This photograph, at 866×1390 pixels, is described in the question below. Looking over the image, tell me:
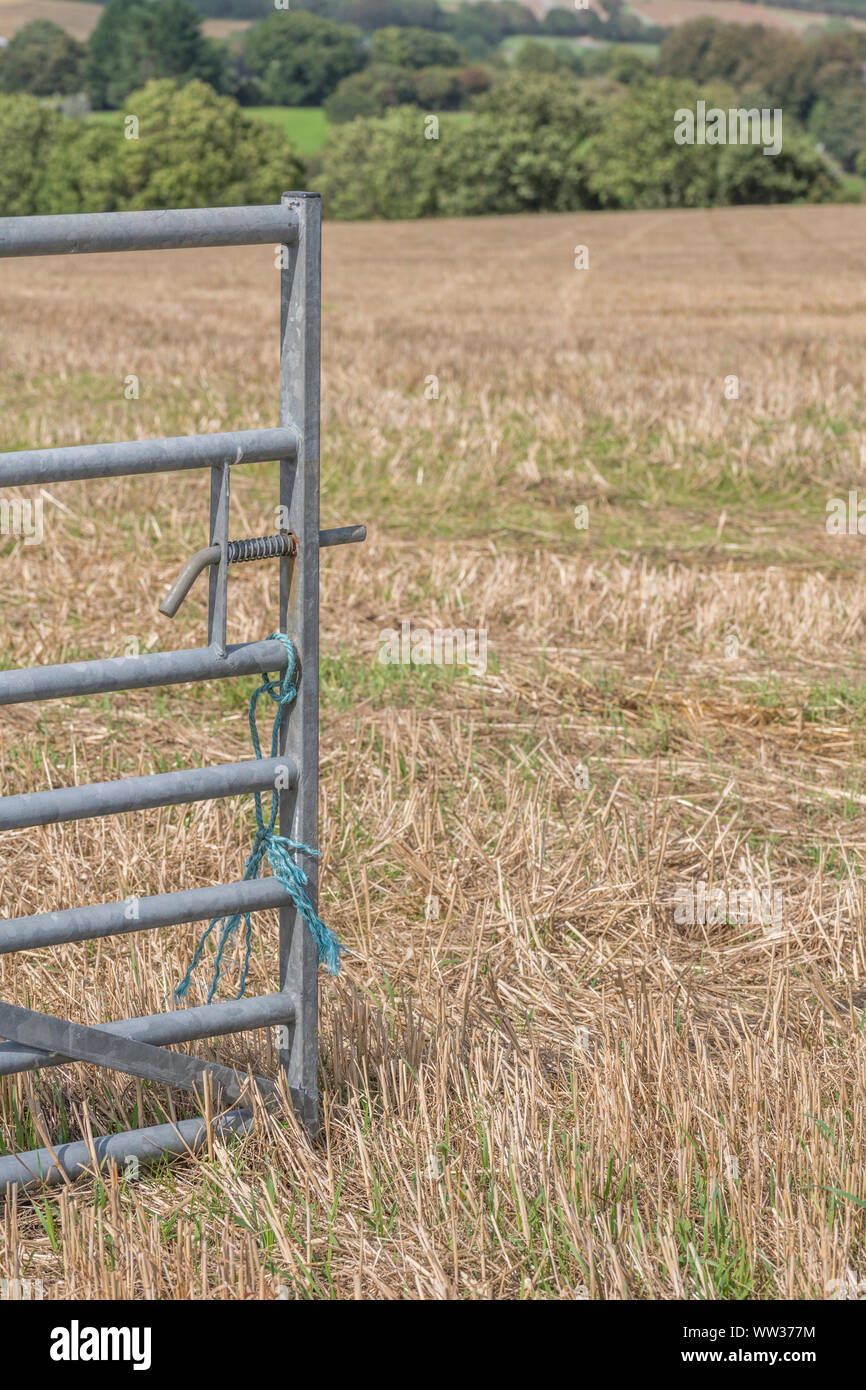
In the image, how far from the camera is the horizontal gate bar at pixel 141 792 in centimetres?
253

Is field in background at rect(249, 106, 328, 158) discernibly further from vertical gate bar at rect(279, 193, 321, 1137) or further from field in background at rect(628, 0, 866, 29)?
vertical gate bar at rect(279, 193, 321, 1137)

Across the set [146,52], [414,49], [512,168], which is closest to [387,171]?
[512,168]

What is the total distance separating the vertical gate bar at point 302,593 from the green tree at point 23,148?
8200 centimetres

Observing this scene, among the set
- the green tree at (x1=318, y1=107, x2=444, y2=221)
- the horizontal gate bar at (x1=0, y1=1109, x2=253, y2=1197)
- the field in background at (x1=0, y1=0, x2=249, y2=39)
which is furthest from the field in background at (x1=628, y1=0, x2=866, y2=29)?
the horizontal gate bar at (x1=0, y1=1109, x2=253, y2=1197)

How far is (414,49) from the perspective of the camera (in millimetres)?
117125

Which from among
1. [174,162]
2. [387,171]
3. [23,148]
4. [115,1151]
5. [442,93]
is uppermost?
[442,93]

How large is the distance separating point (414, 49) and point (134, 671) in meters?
126

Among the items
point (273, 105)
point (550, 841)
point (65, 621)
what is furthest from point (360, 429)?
point (273, 105)

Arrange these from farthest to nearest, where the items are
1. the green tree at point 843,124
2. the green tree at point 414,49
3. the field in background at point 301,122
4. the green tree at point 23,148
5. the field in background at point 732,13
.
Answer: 1. the green tree at point 414,49
2. the field in background at point 732,13
3. the field in background at point 301,122
4. the green tree at point 843,124
5. the green tree at point 23,148

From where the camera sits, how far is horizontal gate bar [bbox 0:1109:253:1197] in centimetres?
264

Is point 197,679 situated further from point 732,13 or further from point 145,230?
point 732,13

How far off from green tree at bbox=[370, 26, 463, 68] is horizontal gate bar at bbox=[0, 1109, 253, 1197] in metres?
121

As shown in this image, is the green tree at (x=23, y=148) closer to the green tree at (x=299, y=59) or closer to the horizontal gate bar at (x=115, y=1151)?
the green tree at (x=299, y=59)

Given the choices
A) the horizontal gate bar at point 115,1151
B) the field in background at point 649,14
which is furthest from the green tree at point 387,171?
the horizontal gate bar at point 115,1151
